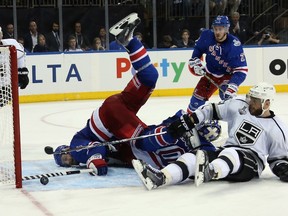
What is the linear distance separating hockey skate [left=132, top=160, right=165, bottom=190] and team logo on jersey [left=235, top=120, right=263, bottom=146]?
21.1 inches

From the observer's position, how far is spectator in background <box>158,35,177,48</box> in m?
10.4

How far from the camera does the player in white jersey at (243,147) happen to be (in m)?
3.88

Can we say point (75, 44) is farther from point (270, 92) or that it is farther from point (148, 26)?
point (270, 92)

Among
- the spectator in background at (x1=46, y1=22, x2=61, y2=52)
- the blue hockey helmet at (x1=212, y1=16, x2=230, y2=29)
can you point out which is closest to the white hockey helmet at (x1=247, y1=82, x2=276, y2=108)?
the blue hockey helmet at (x1=212, y1=16, x2=230, y2=29)

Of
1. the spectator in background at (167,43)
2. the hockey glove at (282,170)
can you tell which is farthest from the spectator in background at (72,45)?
the hockey glove at (282,170)

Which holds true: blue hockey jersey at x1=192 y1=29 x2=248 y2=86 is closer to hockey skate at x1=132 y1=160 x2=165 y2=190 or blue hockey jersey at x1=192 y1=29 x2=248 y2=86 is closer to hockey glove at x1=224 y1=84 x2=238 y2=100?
hockey glove at x1=224 y1=84 x2=238 y2=100

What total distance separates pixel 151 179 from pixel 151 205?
295 millimetres

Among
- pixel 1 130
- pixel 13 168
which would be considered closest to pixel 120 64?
pixel 1 130

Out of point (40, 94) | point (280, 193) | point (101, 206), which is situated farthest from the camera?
point (40, 94)

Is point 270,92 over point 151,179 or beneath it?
over

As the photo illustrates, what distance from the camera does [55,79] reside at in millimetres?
9414

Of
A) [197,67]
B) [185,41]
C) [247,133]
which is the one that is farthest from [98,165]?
[185,41]

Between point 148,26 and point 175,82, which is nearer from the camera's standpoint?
point 175,82

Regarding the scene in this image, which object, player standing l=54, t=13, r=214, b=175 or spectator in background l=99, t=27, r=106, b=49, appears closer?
player standing l=54, t=13, r=214, b=175
